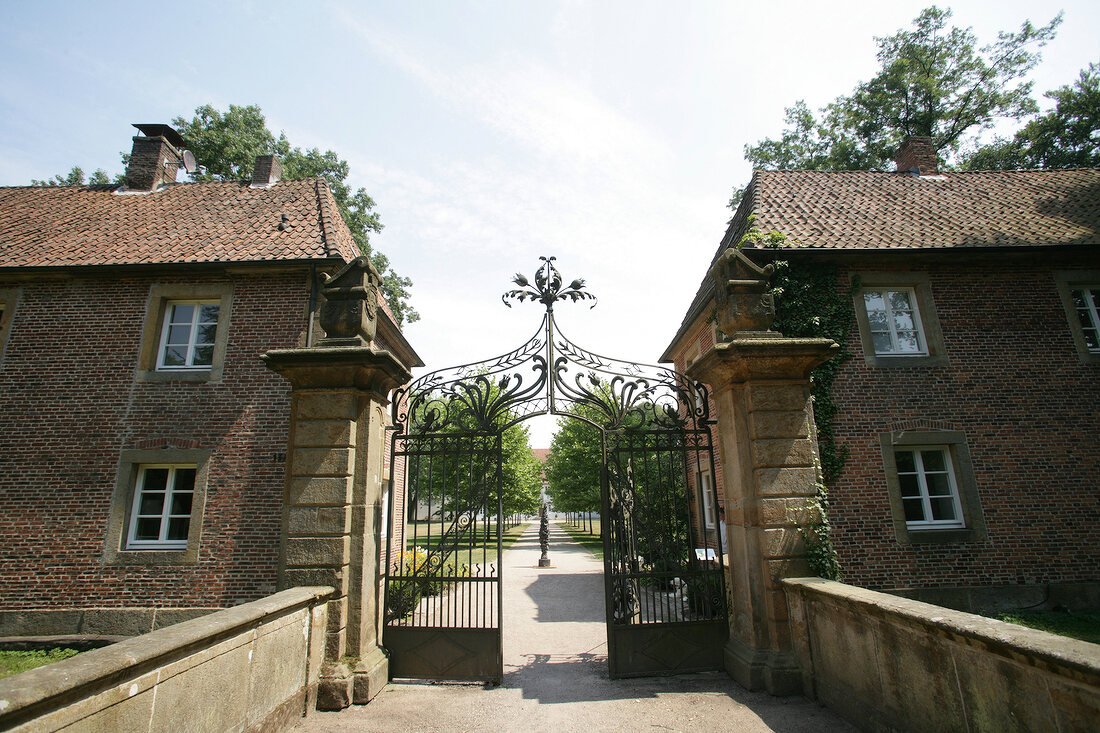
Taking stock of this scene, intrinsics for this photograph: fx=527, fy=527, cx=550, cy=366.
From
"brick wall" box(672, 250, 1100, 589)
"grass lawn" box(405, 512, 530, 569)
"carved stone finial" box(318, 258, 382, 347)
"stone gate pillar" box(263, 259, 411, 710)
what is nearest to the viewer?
"stone gate pillar" box(263, 259, 411, 710)

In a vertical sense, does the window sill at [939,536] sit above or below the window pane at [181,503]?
below

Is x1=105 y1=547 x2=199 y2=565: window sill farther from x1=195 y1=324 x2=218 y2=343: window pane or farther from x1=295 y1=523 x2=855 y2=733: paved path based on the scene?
x1=295 y1=523 x2=855 y2=733: paved path

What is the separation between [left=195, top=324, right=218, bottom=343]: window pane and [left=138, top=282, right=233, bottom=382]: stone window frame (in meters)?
0.41

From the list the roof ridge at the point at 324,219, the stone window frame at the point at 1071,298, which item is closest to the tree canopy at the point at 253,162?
the roof ridge at the point at 324,219

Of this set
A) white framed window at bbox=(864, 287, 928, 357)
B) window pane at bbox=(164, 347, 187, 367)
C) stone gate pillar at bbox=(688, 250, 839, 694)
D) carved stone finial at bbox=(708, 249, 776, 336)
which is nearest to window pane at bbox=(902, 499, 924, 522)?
white framed window at bbox=(864, 287, 928, 357)

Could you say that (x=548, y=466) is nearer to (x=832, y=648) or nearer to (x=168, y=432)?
(x=168, y=432)

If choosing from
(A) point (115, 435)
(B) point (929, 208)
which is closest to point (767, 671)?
(B) point (929, 208)

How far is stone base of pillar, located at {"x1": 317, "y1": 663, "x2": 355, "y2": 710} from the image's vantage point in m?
4.88

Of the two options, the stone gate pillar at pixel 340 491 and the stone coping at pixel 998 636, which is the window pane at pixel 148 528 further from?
the stone coping at pixel 998 636

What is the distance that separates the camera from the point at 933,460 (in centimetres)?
907

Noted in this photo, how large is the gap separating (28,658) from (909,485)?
14.0m

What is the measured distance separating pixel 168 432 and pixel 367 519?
5.98m

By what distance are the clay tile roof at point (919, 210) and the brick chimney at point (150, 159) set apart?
13.1 meters

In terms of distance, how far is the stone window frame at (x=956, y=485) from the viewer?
27.8ft
